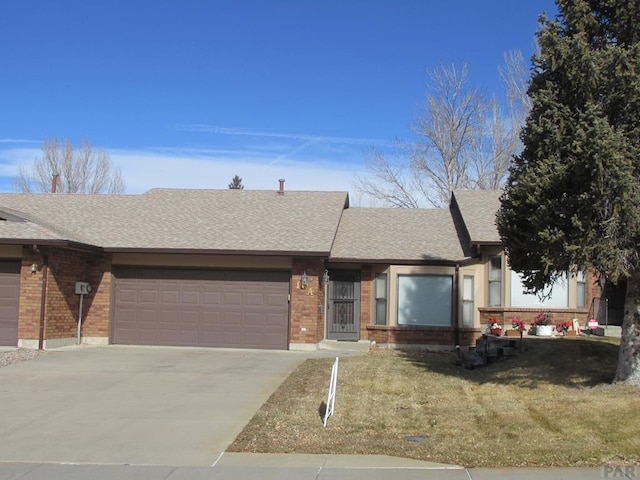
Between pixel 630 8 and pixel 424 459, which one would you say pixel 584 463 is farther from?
pixel 630 8

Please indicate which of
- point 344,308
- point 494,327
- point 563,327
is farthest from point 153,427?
point 563,327

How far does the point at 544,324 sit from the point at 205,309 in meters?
9.58

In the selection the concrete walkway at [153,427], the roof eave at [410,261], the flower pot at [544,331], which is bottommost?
the concrete walkway at [153,427]

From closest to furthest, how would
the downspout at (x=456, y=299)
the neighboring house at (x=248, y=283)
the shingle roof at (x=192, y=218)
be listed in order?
the neighboring house at (x=248, y=283), the shingle roof at (x=192, y=218), the downspout at (x=456, y=299)

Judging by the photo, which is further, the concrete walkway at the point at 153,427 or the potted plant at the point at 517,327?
the potted plant at the point at 517,327

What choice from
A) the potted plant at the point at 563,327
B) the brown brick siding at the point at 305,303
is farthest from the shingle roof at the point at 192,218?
the potted plant at the point at 563,327

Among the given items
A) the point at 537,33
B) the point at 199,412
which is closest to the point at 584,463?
the point at 199,412

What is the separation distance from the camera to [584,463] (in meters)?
6.42

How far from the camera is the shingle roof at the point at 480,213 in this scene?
18.1m

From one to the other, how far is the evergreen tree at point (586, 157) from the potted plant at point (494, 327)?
7120 millimetres

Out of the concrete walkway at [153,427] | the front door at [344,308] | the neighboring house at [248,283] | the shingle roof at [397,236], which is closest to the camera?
the concrete walkway at [153,427]

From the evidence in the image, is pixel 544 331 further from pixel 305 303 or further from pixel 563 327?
pixel 305 303

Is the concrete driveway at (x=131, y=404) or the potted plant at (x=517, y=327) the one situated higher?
the potted plant at (x=517, y=327)

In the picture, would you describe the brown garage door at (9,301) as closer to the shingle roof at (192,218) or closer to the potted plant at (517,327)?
the shingle roof at (192,218)
